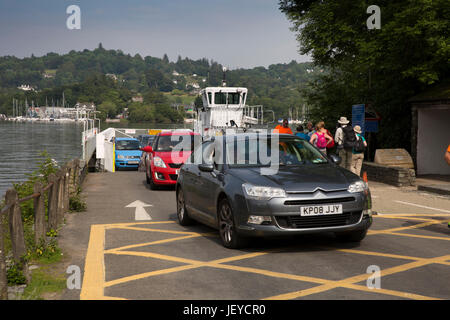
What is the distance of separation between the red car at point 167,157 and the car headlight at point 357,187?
9.79m

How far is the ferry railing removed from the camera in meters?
6.30

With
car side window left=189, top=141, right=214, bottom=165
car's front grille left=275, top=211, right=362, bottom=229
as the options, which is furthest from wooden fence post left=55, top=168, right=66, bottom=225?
car's front grille left=275, top=211, right=362, bottom=229

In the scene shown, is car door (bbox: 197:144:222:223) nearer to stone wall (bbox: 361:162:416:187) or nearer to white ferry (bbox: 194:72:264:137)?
stone wall (bbox: 361:162:416:187)

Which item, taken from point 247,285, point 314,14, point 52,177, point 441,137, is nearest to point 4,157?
point 314,14

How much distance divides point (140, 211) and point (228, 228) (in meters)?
5.02

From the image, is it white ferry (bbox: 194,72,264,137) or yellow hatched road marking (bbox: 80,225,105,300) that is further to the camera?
white ferry (bbox: 194,72,264,137)

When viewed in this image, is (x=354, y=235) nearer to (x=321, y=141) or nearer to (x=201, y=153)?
(x=201, y=153)

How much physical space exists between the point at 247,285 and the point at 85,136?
2562cm

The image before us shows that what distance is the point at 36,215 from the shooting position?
891 centimetres

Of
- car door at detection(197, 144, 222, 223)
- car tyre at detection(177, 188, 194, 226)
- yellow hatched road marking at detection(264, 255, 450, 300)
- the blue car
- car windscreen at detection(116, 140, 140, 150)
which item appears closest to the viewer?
yellow hatched road marking at detection(264, 255, 450, 300)

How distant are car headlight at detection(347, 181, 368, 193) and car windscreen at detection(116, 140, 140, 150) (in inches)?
1028

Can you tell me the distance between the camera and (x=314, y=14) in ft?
82.6
